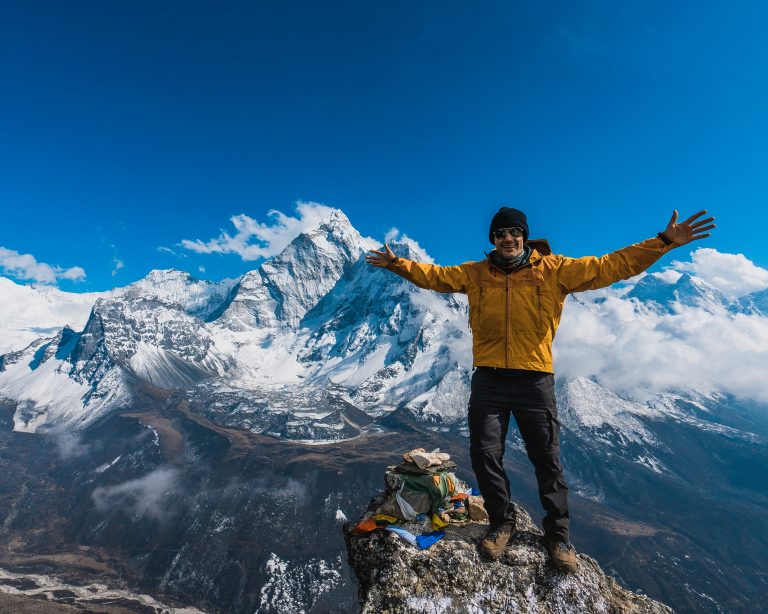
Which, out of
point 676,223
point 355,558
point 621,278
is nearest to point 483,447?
point 355,558

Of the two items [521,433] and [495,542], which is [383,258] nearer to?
[521,433]

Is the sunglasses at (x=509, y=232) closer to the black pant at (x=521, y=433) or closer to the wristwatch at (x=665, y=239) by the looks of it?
the wristwatch at (x=665, y=239)

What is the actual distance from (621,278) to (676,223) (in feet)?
4.11

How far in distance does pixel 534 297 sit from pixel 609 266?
4.20 feet

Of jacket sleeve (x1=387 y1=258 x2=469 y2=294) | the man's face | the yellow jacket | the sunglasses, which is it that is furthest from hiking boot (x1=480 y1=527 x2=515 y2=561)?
the sunglasses

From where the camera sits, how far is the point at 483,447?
7.16 meters

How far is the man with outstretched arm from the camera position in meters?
6.97

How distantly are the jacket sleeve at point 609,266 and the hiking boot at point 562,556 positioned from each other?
13.6ft

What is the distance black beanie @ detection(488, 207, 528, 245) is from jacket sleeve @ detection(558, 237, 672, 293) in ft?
3.06

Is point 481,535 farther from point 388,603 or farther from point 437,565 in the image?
point 388,603

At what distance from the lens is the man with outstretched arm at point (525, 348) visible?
22.9 ft

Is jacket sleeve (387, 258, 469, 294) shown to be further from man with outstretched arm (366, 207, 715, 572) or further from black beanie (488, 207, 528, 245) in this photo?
black beanie (488, 207, 528, 245)

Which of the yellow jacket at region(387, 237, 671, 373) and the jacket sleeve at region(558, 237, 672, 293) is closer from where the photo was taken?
the jacket sleeve at region(558, 237, 672, 293)

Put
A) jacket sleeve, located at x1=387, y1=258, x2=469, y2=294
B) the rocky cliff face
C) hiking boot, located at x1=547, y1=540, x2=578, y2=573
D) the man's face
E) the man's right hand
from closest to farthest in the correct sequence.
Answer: the rocky cliff face
hiking boot, located at x1=547, y1=540, x2=578, y2=573
the man's face
jacket sleeve, located at x1=387, y1=258, x2=469, y2=294
the man's right hand
